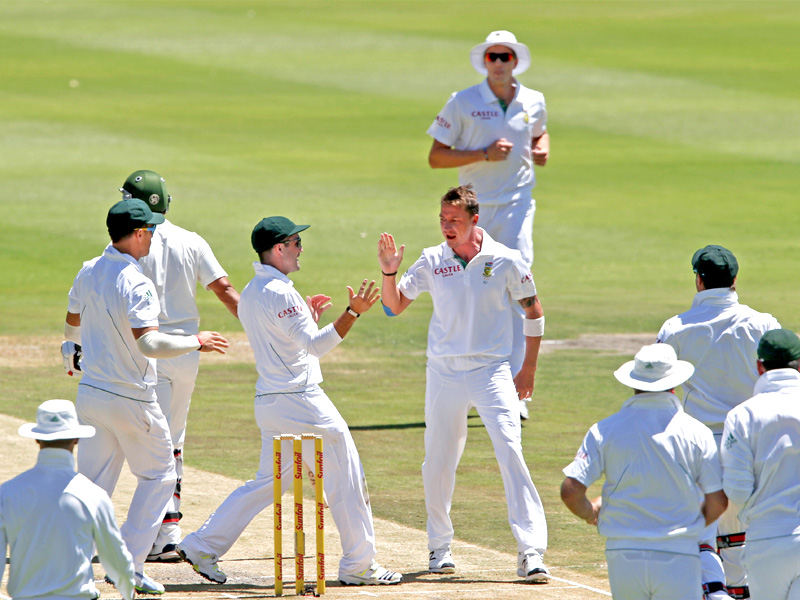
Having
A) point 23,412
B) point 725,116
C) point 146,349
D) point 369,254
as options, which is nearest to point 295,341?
point 146,349

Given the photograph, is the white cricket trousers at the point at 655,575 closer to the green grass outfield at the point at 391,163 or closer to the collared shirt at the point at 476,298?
the green grass outfield at the point at 391,163

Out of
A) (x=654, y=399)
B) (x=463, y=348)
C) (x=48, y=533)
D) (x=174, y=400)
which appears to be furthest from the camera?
(x=174, y=400)

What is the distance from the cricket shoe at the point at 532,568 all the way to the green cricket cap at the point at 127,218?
2.86 metres

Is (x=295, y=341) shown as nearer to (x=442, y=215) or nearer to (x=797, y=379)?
(x=442, y=215)

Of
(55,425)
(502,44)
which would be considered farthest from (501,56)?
(55,425)

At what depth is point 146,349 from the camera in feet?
25.0

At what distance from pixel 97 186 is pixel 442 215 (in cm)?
2257

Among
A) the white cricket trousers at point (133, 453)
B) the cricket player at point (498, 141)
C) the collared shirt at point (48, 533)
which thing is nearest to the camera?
the collared shirt at point (48, 533)

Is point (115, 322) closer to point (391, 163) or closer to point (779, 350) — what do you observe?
point (779, 350)

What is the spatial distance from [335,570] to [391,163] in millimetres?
25908

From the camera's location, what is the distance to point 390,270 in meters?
8.88

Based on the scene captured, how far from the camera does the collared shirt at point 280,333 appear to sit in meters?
8.05

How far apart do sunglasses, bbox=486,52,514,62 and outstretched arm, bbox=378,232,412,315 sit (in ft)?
12.7

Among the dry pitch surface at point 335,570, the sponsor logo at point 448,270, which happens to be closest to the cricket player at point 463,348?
the sponsor logo at point 448,270
